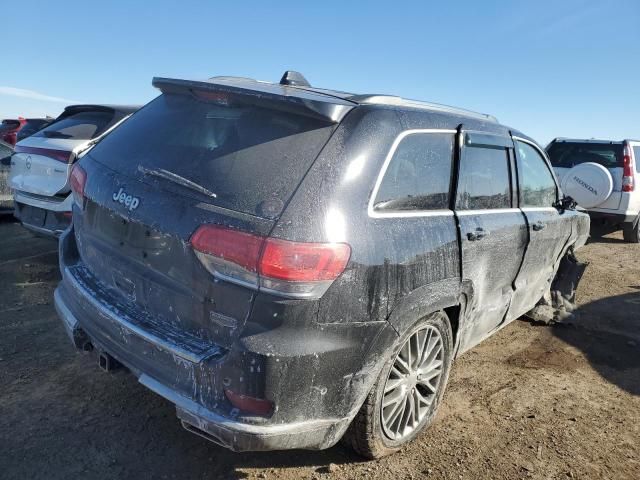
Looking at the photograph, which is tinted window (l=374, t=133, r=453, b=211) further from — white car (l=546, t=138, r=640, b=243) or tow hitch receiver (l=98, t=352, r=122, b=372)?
white car (l=546, t=138, r=640, b=243)

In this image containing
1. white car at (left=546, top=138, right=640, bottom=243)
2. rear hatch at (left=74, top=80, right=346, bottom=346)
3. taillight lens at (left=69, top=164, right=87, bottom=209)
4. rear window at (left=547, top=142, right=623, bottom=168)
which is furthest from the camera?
rear window at (left=547, top=142, right=623, bottom=168)

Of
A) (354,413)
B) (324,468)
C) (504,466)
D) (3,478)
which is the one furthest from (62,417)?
(504,466)

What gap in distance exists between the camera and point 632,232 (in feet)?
32.9

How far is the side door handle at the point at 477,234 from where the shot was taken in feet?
9.83

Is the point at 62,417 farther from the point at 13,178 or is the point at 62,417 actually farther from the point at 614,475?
the point at 13,178

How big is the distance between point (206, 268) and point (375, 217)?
2.59 feet

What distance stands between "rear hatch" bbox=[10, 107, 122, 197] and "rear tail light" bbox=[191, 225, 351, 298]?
3.67 m

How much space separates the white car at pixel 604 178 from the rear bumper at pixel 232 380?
786 cm

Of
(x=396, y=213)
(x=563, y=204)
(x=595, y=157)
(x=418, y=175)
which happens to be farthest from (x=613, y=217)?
→ (x=396, y=213)

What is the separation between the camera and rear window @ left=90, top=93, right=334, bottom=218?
2178 mm

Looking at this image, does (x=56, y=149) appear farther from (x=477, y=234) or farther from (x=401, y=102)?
(x=477, y=234)

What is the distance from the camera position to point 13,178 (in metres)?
5.68

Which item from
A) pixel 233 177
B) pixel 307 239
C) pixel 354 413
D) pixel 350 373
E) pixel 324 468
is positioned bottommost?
pixel 324 468

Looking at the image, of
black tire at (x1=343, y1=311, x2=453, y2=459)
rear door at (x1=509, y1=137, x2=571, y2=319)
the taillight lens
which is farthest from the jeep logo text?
rear door at (x1=509, y1=137, x2=571, y2=319)
